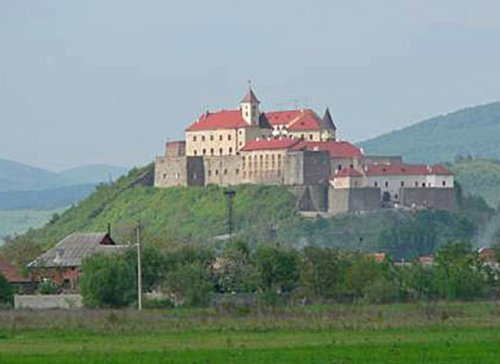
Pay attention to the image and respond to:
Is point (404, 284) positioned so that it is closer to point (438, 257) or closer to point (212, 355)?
point (438, 257)

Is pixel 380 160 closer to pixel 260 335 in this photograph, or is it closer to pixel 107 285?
pixel 107 285

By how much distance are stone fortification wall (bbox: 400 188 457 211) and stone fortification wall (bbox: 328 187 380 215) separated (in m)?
3.74

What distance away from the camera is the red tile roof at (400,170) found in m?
164

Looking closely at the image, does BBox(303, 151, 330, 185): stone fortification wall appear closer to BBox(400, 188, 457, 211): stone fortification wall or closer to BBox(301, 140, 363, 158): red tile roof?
BBox(301, 140, 363, 158): red tile roof

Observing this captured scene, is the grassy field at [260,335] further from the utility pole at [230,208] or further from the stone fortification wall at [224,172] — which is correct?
the stone fortification wall at [224,172]

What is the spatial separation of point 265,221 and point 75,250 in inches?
2776

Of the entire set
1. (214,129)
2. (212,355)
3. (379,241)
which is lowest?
(212,355)

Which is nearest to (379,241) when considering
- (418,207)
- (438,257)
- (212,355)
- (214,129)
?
(418,207)

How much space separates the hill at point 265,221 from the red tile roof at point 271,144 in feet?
10.8

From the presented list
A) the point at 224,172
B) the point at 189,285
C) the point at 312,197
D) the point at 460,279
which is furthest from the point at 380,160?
the point at 189,285

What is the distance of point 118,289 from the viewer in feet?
251

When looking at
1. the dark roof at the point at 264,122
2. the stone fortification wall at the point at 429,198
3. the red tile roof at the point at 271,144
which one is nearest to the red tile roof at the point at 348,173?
the red tile roof at the point at 271,144

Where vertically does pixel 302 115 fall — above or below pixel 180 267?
above

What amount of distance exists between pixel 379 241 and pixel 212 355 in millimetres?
111126
